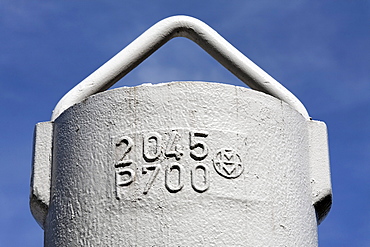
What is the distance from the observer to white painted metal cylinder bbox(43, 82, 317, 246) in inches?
199

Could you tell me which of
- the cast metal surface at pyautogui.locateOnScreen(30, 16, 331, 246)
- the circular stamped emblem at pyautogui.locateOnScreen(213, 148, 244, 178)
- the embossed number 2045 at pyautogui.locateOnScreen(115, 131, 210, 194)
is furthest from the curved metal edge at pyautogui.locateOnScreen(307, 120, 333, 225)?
the embossed number 2045 at pyautogui.locateOnScreen(115, 131, 210, 194)

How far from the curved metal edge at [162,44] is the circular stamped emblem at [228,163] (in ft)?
3.33

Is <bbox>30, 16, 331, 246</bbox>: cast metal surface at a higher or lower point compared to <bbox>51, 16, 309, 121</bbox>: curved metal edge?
lower

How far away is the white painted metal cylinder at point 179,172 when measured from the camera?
16.6 ft

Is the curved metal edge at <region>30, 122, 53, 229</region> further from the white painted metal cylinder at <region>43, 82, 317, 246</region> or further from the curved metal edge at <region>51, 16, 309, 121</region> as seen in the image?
the curved metal edge at <region>51, 16, 309, 121</region>

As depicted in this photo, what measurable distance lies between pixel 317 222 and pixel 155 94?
1.65 metres

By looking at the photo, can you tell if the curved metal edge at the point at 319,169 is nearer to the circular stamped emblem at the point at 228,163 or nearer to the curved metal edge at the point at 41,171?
the circular stamped emblem at the point at 228,163

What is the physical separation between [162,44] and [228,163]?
144 centimetres

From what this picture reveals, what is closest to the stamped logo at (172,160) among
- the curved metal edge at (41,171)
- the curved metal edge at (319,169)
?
the curved metal edge at (41,171)

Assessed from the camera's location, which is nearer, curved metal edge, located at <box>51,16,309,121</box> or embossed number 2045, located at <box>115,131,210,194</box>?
embossed number 2045, located at <box>115,131,210,194</box>

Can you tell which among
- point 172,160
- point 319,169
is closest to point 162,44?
point 172,160

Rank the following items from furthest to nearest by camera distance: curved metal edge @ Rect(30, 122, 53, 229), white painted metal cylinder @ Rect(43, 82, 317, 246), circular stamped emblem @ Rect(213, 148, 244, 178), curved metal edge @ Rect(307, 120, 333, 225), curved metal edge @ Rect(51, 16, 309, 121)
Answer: curved metal edge @ Rect(51, 16, 309, 121) → curved metal edge @ Rect(307, 120, 333, 225) → curved metal edge @ Rect(30, 122, 53, 229) → circular stamped emblem @ Rect(213, 148, 244, 178) → white painted metal cylinder @ Rect(43, 82, 317, 246)

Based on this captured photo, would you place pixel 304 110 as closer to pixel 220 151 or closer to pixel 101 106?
pixel 220 151

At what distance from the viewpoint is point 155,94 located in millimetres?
5410
